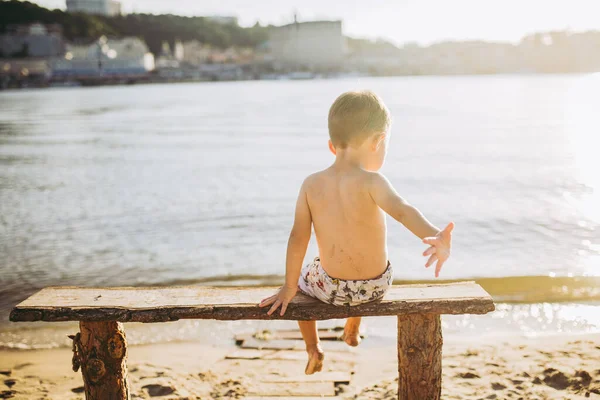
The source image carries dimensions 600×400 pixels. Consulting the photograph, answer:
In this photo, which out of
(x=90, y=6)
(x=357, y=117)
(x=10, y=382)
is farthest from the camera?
(x=90, y=6)

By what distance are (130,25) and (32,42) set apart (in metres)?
29.6

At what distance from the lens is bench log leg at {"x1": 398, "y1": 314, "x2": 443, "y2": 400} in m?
2.88

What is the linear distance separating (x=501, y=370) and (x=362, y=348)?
1052mm

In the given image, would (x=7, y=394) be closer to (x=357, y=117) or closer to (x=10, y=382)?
(x=10, y=382)

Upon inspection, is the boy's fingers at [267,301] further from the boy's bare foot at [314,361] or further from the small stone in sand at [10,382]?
the small stone in sand at [10,382]

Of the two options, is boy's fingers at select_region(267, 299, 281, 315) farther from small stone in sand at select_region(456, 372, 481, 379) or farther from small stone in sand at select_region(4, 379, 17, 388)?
small stone in sand at select_region(4, 379, 17, 388)

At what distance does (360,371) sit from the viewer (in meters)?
4.29

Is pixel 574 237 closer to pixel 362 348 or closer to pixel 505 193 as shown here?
A: pixel 505 193

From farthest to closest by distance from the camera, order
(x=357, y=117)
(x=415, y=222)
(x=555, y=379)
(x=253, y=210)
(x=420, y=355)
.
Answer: (x=253, y=210), (x=555, y=379), (x=420, y=355), (x=357, y=117), (x=415, y=222)

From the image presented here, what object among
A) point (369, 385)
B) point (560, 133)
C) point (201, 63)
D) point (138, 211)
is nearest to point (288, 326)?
point (369, 385)

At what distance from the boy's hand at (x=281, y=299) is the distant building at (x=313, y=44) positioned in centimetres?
16271

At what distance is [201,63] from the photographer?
147m

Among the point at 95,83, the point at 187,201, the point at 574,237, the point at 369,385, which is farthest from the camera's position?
the point at 95,83

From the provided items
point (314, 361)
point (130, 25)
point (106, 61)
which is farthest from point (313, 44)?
point (314, 361)
